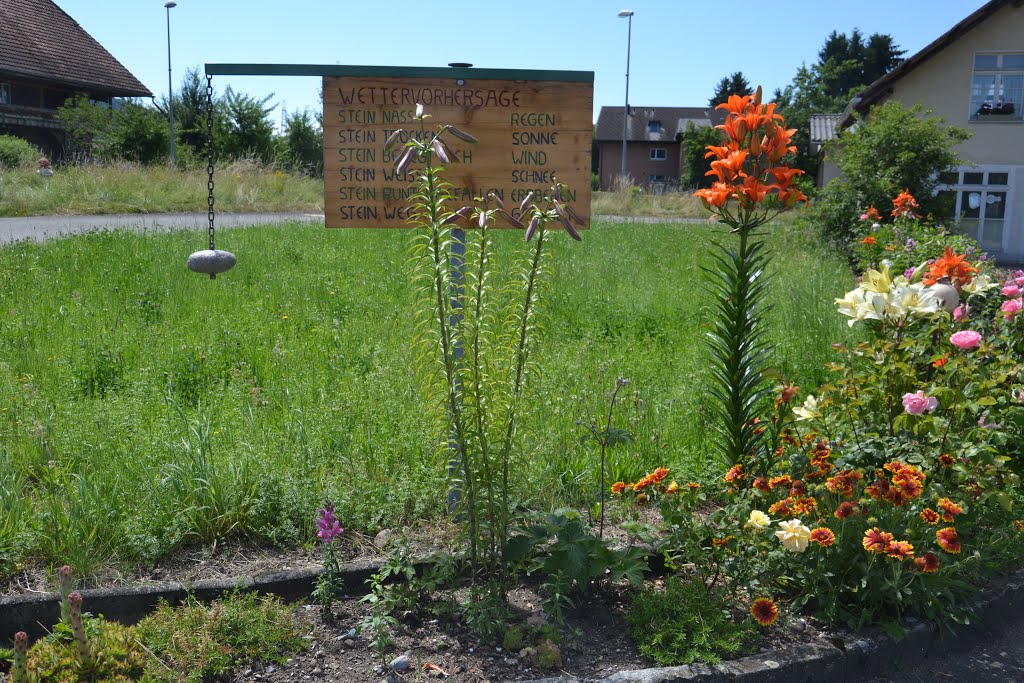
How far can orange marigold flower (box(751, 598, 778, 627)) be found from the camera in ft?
10.4

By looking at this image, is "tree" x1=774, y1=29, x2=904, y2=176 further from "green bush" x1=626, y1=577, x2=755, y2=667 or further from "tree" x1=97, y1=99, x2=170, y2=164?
"green bush" x1=626, y1=577, x2=755, y2=667

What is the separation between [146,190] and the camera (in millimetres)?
22047

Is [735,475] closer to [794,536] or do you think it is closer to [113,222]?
[794,536]

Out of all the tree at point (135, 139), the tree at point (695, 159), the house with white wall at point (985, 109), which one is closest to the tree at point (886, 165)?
the house with white wall at point (985, 109)

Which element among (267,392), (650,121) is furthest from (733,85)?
(267,392)

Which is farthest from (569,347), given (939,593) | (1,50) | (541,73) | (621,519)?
(1,50)

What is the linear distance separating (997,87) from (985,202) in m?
3.08

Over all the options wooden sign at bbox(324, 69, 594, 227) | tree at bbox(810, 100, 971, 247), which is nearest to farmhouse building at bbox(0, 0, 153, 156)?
tree at bbox(810, 100, 971, 247)

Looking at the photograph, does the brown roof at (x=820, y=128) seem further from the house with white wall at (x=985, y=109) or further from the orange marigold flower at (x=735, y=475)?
the orange marigold flower at (x=735, y=475)

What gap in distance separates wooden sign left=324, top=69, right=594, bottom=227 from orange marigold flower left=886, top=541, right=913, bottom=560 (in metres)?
1.85

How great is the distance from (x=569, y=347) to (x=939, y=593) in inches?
166

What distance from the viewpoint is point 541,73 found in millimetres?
3938

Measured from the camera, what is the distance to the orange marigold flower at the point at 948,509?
131 inches

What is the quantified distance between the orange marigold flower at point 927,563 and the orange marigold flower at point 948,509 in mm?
187
